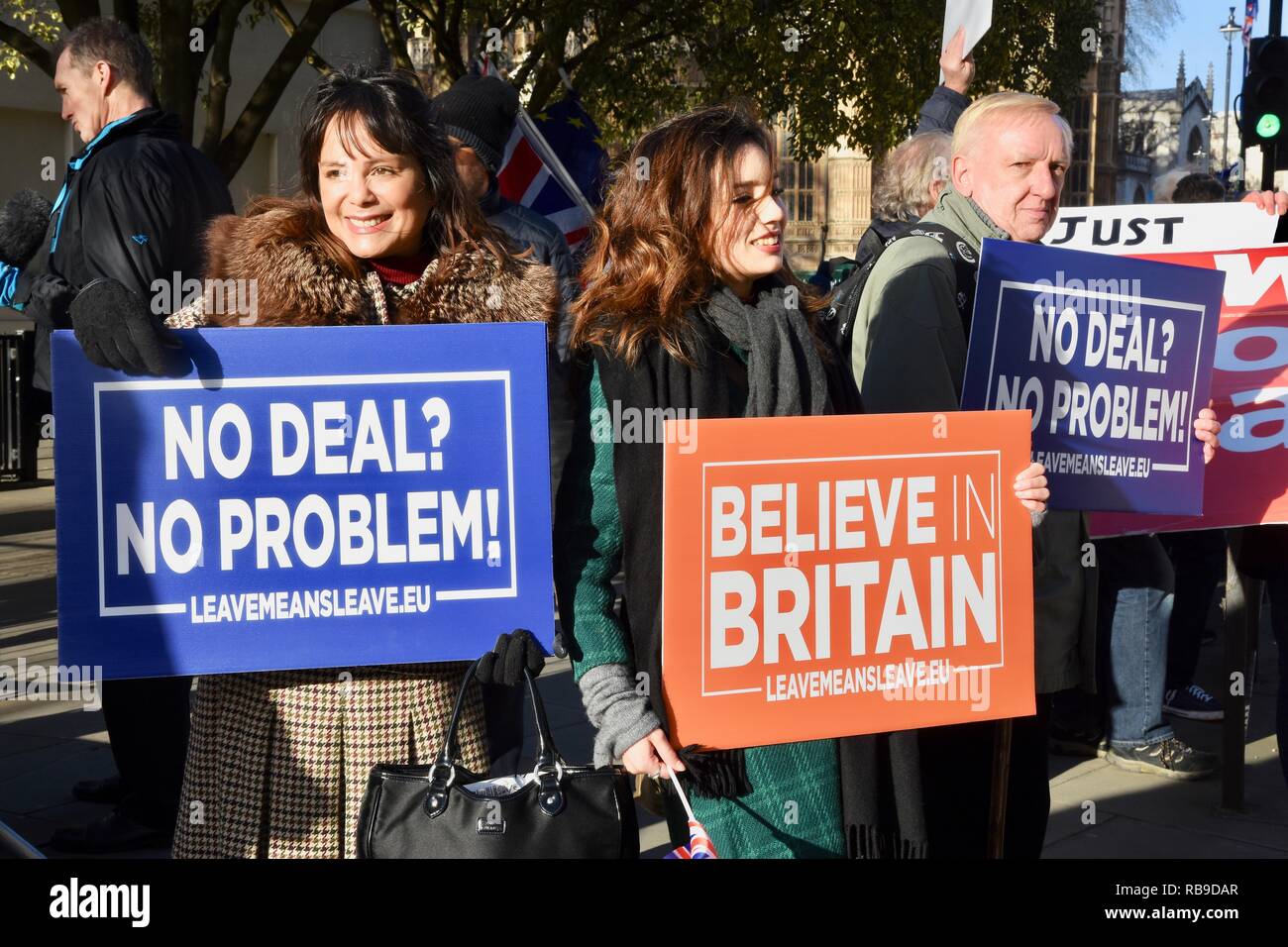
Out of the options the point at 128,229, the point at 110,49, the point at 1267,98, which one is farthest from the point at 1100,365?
the point at 1267,98

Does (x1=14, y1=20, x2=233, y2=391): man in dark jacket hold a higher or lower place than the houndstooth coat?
higher

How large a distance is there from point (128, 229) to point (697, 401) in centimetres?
239

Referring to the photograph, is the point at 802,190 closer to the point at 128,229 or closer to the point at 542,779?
the point at 128,229

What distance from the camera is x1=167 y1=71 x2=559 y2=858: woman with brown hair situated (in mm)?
2422

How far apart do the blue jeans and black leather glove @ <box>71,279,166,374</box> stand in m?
3.81

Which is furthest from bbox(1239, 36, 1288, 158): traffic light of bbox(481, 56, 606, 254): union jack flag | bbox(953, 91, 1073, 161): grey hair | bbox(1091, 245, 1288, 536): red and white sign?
bbox(953, 91, 1073, 161): grey hair

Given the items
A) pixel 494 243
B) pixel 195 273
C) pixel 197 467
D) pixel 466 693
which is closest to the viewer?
pixel 197 467

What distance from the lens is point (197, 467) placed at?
229cm

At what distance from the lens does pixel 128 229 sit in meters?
4.15

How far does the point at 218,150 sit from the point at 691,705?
930 cm

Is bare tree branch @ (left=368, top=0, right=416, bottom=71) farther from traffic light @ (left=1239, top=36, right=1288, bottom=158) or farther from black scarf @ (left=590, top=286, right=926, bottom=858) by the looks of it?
black scarf @ (left=590, top=286, right=926, bottom=858)

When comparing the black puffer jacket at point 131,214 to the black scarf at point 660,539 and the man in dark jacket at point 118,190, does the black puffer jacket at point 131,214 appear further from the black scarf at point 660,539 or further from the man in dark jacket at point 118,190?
the black scarf at point 660,539
